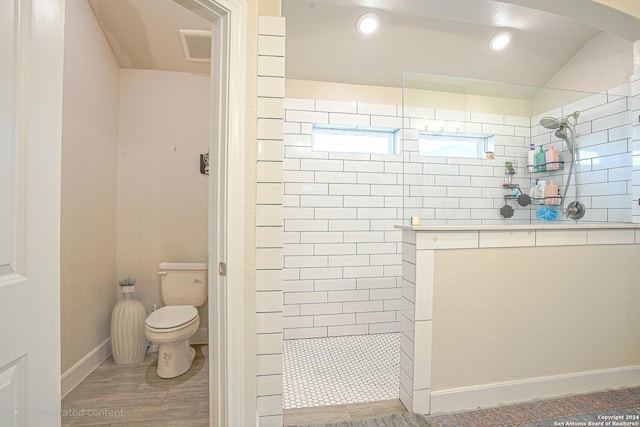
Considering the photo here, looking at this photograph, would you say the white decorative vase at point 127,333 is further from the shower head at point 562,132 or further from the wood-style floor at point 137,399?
the shower head at point 562,132

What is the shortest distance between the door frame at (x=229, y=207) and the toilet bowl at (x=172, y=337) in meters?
0.89

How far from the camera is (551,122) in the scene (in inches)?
77.0

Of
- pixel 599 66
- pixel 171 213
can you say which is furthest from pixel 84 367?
pixel 599 66

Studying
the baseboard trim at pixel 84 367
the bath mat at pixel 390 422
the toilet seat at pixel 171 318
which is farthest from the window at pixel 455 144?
the baseboard trim at pixel 84 367

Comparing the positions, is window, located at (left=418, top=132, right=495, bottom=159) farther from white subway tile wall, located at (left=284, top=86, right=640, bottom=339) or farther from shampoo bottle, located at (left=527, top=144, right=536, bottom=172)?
white subway tile wall, located at (left=284, top=86, right=640, bottom=339)

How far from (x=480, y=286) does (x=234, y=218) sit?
4.70 feet

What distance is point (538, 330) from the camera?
66.9 inches

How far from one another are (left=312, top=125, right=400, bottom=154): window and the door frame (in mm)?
1421

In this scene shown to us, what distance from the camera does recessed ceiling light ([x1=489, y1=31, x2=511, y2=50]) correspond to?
2185 mm

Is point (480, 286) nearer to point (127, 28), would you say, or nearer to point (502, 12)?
point (502, 12)

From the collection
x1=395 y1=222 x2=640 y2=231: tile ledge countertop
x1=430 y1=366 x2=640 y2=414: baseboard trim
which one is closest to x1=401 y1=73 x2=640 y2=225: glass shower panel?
x1=395 y1=222 x2=640 y2=231: tile ledge countertop

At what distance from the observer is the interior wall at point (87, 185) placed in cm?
179

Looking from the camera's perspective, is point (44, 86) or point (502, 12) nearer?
point (44, 86)

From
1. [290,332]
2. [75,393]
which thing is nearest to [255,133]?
[290,332]
